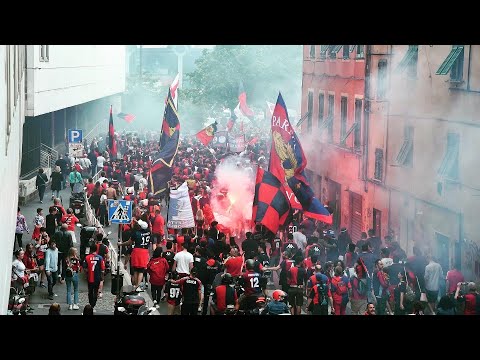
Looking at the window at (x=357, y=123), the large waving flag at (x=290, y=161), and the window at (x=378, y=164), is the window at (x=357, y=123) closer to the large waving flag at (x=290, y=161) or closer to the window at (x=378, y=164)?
the window at (x=378, y=164)

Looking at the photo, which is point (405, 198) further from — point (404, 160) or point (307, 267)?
point (307, 267)

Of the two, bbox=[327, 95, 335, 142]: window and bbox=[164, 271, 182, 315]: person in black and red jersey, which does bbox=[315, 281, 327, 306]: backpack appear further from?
bbox=[327, 95, 335, 142]: window

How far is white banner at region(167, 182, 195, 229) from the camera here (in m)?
19.9

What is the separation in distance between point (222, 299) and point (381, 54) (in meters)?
15.9

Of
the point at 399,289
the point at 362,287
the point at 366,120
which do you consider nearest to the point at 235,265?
the point at 362,287

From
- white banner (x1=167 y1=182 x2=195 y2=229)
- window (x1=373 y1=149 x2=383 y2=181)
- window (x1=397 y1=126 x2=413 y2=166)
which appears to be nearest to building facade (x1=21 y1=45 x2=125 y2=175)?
window (x1=373 y1=149 x2=383 y2=181)

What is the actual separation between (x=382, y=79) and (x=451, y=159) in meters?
5.81

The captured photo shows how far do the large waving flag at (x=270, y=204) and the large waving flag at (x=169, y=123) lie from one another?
27.8 ft

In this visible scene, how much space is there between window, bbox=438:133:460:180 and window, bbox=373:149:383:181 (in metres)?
4.76

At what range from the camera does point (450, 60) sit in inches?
903

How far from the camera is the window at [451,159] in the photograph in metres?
23.4

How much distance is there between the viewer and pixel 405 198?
26.4 metres

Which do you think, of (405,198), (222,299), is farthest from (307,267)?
(405,198)

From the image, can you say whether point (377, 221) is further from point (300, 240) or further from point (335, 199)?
point (300, 240)
